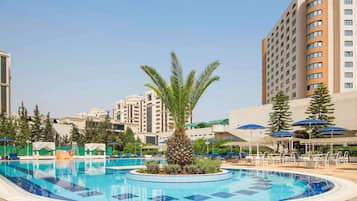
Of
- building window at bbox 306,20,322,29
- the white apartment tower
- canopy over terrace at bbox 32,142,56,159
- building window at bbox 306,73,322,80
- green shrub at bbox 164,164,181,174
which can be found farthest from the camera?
the white apartment tower

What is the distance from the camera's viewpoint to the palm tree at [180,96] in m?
14.6

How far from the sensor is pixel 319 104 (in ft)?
105

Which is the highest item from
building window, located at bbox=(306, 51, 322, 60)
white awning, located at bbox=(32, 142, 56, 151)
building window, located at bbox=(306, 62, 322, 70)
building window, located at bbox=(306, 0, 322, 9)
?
building window, located at bbox=(306, 0, 322, 9)

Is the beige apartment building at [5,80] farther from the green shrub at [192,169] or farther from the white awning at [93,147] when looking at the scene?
the green shrub at [192,169]

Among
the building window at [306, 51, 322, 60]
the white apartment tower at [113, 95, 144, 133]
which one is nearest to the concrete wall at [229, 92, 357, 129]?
the building window at [306, 51, 322, 60]

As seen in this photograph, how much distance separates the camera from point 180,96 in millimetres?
14852

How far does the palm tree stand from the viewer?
14.6 m

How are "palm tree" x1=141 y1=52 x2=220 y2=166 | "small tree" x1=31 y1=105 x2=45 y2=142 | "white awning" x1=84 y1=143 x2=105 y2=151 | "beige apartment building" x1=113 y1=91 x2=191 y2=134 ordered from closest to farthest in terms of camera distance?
"palm tree" x1=141 y1=52 x2=220 y2=166 < "white awning" x1=84 y1=143 x2=105 y2=151 < "small tree" x1=31 y1=105 x2=45 y2=142 < "beige apartment building" x1=113 y1=91 x2=191 y2=134

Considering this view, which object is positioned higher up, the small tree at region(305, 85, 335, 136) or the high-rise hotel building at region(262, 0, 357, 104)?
the high-rise hotel building at region(262, 0, 357, 104)

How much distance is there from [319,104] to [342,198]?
25650 mm

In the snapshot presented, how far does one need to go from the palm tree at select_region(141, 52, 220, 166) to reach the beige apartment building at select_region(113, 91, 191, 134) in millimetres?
93430

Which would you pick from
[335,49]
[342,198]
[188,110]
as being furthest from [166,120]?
[342,198]

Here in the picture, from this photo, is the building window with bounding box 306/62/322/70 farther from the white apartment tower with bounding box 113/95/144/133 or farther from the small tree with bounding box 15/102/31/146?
the white apartment tower with bounding box 113/95/144/133

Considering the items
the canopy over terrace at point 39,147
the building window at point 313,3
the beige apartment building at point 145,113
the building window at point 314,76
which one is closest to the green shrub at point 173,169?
the canopy over terrace at point 39,147
